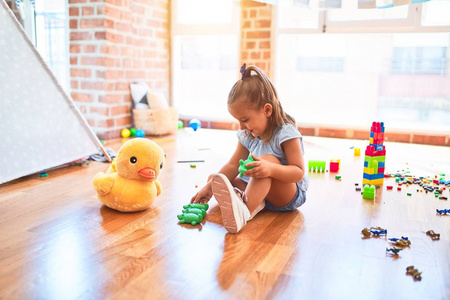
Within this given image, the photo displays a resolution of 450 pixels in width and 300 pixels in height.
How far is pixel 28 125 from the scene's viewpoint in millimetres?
2078

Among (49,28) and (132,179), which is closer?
(132,179)

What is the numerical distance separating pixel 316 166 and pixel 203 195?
90cm

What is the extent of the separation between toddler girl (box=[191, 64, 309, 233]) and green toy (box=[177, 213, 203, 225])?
0.14m

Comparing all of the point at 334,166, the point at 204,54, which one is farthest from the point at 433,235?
the point at 204,54

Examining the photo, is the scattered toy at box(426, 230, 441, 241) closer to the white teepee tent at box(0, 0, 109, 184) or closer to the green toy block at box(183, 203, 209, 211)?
the green toy block at box(183, 203, 209, 211)

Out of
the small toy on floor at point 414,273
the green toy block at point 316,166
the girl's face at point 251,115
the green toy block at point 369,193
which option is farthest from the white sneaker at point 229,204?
the green toy block at point 316,166

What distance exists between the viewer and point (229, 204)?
138 cm

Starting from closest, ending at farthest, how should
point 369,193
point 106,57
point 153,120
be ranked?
point 369,193 < point 106,57 < point 153,120

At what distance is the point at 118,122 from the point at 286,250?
243 centimetres

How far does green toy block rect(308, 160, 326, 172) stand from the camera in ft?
7.80

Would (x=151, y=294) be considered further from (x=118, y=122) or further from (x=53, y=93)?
(x=118, y=122)

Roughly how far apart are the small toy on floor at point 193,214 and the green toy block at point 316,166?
93cm

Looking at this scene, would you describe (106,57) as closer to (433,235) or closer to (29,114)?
(29,114)

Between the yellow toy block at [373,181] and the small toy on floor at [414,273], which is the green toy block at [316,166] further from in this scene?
the small toy on floor at [414,273]
